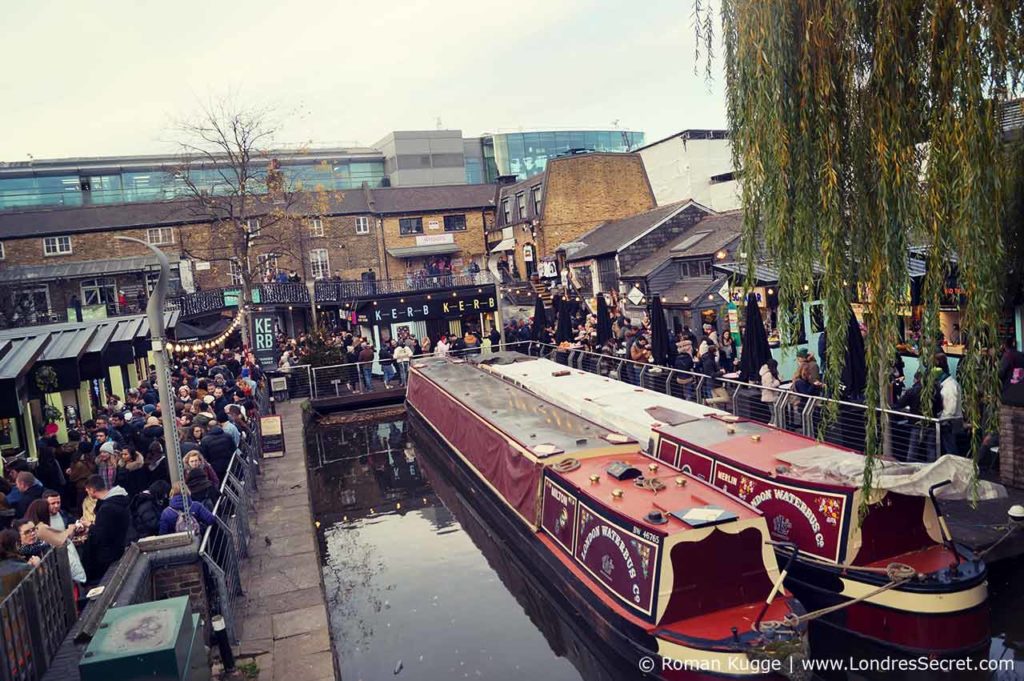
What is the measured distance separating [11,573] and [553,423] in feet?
29.2

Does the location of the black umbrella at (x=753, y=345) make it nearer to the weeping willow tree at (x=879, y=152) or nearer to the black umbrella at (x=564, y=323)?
the weeping willow tree at (x=879, y=152)

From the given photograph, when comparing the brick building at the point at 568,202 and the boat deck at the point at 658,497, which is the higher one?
the brick building at the point at 568,202

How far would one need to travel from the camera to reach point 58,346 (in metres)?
13.3

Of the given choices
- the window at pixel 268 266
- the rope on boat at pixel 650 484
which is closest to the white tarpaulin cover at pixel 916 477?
the rope on boat at pixel 650 484

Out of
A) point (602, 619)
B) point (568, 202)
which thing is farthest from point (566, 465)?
point (568, 202)

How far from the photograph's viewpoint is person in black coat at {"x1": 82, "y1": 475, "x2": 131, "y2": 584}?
8156 millimetres

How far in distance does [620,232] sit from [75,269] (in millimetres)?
23927

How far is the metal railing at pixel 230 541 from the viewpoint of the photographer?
321 inches

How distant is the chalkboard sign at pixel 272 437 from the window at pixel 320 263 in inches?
848

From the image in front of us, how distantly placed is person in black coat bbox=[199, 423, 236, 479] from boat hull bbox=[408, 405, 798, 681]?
4.72m

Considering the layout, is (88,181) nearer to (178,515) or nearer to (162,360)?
(178,515)

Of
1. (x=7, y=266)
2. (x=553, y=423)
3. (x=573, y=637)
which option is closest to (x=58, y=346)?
(x=553, y=423)

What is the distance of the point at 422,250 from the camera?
40281 mm

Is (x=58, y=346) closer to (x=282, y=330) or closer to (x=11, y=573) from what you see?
(x=11, y=573)
